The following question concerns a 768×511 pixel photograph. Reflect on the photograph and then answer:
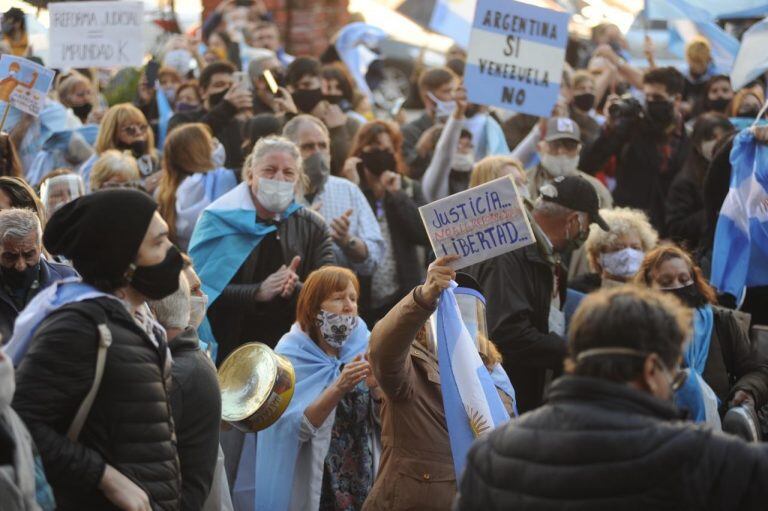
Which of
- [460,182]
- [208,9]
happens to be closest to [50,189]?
[460,182]

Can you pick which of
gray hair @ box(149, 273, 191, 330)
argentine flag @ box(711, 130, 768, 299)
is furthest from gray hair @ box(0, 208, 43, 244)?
argentine flag @ box(711, 130, 768, 299)

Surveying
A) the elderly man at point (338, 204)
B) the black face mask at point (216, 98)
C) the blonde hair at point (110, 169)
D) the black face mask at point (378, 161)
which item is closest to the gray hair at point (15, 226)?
the elderly man at point (338, 204)

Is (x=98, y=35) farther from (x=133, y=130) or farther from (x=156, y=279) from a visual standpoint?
(x=156, y=279)

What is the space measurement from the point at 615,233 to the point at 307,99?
316 centimetres

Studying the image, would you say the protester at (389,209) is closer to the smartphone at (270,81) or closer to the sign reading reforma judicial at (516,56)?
the sign reading reforma judicial at (516,56)

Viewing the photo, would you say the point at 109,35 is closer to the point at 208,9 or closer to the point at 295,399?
the point at 295,399

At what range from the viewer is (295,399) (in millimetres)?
6844

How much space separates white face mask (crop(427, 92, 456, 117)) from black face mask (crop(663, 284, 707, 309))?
4.73m

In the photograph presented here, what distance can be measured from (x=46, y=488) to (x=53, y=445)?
0.16 meters

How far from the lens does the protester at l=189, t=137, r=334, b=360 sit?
310 inches

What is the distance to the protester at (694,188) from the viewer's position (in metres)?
9.97

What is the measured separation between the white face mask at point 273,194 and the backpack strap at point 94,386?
3735mm

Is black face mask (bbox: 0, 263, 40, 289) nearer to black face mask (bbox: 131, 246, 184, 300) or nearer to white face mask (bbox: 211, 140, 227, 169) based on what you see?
black face mask (bbox: 131, 246, 184, 300)

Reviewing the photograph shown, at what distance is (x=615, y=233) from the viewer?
813 centimetres
